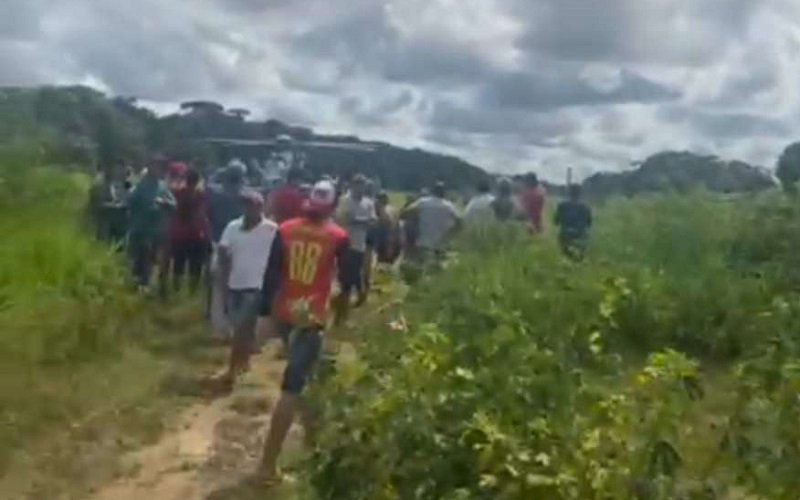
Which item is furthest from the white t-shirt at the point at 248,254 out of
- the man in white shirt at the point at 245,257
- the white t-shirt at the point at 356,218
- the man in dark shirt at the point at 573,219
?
the man in dark shirt at the point at 573,219

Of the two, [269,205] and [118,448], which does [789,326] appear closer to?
[118,448]

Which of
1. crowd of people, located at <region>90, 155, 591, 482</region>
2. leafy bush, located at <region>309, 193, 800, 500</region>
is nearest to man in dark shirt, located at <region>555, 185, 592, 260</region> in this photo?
crowd of people, located at <region>90, 155, 591, 482</region>

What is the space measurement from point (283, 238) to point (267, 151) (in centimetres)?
1121

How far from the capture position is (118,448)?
8.34 metres

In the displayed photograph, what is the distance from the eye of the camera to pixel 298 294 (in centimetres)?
798

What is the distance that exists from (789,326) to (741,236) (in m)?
6.48

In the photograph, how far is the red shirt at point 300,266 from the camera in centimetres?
795

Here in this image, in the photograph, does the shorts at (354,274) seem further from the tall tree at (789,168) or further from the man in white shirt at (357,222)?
the tall tree at (789,168)

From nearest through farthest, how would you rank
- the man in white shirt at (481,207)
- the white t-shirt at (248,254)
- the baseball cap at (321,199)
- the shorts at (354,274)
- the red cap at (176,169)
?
1. the baseball cap at (321,199)
2. the white t-shirt at (248,254)
3. the shorts at (354,274)
4. the red cap at (176,169)
5. the man in white shirt at (481,207)

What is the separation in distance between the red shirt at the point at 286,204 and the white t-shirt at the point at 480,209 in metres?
2.63

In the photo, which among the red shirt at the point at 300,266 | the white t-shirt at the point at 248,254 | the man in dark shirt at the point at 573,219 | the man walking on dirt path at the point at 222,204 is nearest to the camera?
the red shirt at the point at 300,266

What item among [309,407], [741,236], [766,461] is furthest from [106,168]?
[766,461]

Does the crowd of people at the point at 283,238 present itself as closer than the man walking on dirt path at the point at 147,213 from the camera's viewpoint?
Yes

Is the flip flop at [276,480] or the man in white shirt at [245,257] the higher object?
the man in white shirt at [245,257]
